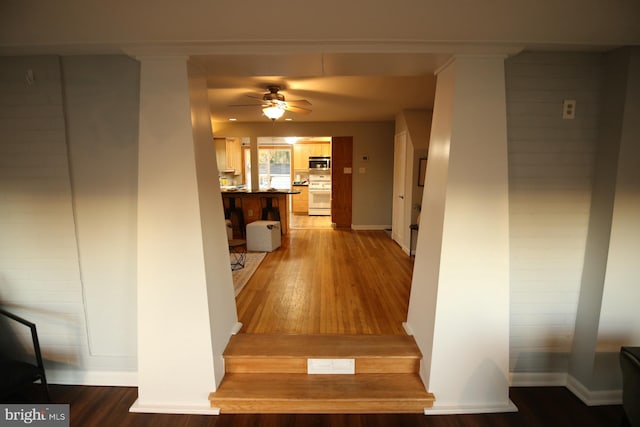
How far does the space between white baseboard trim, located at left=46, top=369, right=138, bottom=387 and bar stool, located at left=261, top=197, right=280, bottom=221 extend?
3888 millimetres

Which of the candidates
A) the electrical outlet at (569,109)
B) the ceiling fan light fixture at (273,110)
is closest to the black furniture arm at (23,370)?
the ceiling fan light fixture at (273,110)

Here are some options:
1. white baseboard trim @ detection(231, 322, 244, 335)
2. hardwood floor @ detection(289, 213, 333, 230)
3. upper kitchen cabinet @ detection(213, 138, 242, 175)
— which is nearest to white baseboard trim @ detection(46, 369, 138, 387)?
white baseboard trim @ detection(231, 322, 244, 335)

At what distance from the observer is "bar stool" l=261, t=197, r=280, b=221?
233 inches

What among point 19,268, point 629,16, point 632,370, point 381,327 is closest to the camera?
point 632,370

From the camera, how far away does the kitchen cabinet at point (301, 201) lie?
8914 millimetres

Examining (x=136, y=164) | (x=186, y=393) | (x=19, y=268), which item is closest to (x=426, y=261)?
(x=186, y=393)

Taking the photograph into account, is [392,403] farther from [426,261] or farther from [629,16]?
[629,16]

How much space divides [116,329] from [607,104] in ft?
12.6

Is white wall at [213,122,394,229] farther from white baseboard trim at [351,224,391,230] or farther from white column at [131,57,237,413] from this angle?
white column at [131,57,237,413]

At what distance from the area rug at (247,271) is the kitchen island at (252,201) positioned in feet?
4.10

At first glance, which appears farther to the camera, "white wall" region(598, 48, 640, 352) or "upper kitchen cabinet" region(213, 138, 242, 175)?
"upper kitchen cabinet" region(213, 138, 242, 175)

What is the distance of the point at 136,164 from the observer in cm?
210

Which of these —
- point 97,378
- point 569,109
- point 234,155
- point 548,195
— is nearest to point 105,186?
point 97,378

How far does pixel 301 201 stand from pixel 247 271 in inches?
201
